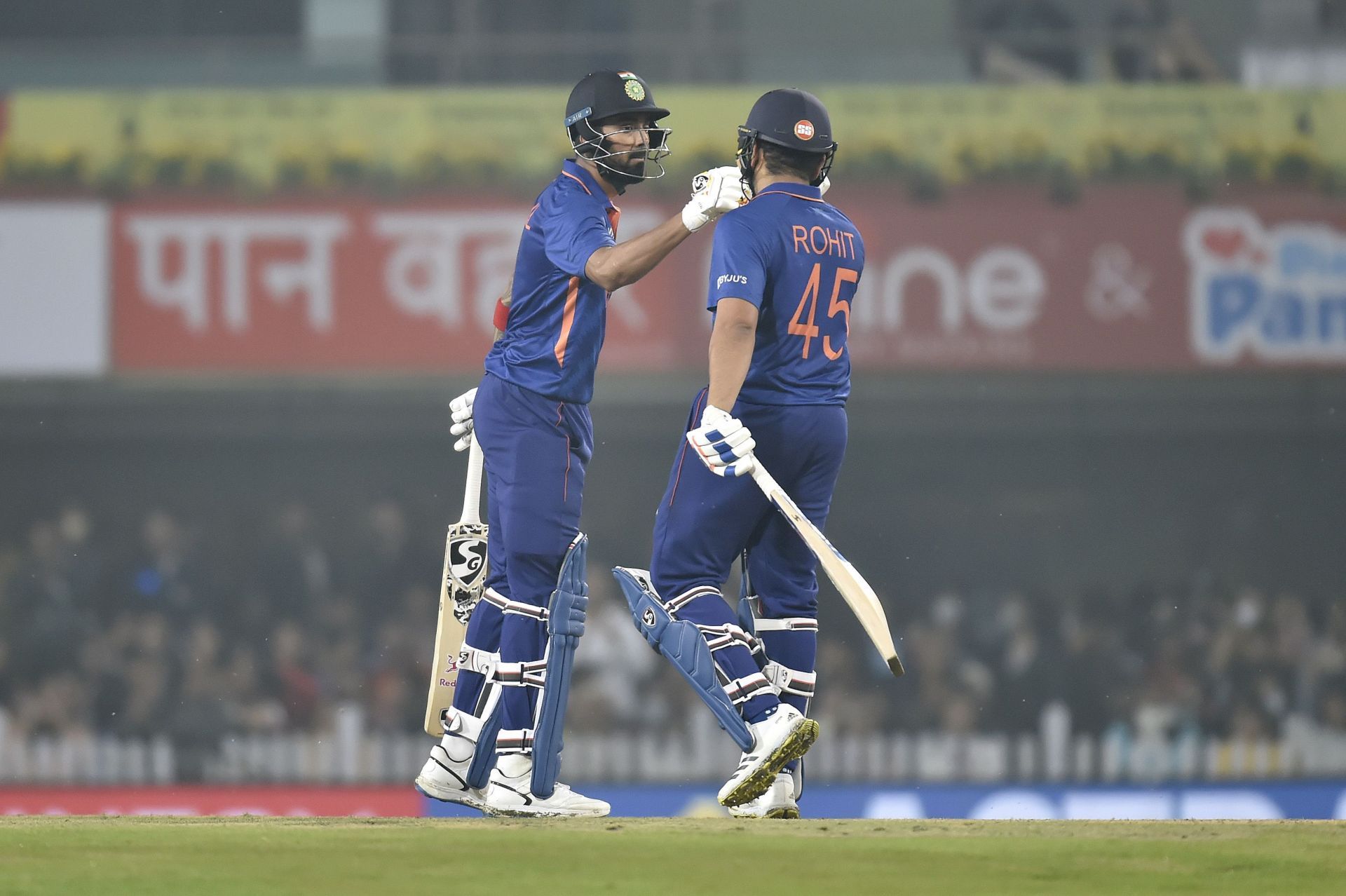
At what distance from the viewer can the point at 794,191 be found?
5305 millimetres

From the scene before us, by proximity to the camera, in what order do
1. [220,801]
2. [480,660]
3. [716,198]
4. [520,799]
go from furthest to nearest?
[220,801] < [480,660] < [520,799] < [716,198]

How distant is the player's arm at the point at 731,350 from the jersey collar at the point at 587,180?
0.51 metres

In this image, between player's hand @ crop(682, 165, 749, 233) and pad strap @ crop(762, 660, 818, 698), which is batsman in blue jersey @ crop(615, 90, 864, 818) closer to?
pad strap @ crop(762, 660, 818, 698)

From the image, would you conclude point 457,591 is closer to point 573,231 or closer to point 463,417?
point 463,417

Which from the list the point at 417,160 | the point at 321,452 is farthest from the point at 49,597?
the point at 417,160

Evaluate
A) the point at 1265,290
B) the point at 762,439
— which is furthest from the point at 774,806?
the point at 1265,290

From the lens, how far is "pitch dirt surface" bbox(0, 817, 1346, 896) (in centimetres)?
410

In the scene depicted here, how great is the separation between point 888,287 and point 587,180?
8971 mm

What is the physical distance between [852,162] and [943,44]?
4.40 feet

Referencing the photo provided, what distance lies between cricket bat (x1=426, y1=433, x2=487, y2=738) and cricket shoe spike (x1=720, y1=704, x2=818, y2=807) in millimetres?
1091

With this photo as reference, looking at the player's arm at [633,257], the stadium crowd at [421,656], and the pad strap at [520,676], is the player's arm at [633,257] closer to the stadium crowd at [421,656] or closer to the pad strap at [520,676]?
the pad strap at [520,676]

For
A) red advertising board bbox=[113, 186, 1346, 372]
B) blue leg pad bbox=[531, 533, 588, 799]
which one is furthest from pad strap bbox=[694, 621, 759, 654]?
red advertising board bbox=[113, 186, 1346, 372]

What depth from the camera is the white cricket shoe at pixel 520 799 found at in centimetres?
514

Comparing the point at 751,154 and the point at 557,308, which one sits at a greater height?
the point at 751,154
